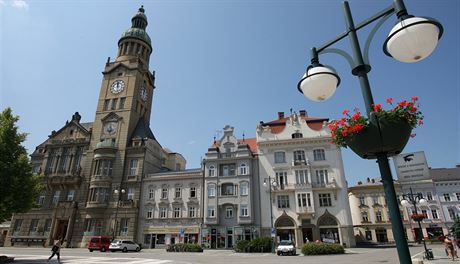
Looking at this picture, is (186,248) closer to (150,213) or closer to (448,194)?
(150,213)

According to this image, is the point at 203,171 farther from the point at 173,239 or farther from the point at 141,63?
the point at 141,63

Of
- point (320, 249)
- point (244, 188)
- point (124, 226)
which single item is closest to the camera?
point (320, 249)

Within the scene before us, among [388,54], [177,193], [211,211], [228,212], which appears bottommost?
[388,54]

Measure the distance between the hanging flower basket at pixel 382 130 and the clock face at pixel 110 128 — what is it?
1985 inches

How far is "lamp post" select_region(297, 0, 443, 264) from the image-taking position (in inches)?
144

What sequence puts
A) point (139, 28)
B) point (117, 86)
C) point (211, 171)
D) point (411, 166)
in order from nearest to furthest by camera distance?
point (411, 166) < point (211, 171) < point (117, 86) < point (139, 28)

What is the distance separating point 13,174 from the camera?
19.5 meters

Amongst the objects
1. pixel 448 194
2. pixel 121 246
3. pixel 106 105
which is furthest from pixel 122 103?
pixel 448 194

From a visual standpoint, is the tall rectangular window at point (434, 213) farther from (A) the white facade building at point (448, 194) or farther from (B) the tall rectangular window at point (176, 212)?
(B) the tall rectangular window at point (176, 212)

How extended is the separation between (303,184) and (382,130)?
36770 millimetres

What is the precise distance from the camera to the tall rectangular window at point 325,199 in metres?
38.0

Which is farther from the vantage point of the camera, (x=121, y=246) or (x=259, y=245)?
(x=121, y=246)

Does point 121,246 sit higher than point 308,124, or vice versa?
point 308,124

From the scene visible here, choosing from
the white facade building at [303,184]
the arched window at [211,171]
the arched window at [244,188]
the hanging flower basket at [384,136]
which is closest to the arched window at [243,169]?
the arched window at [244,188]
